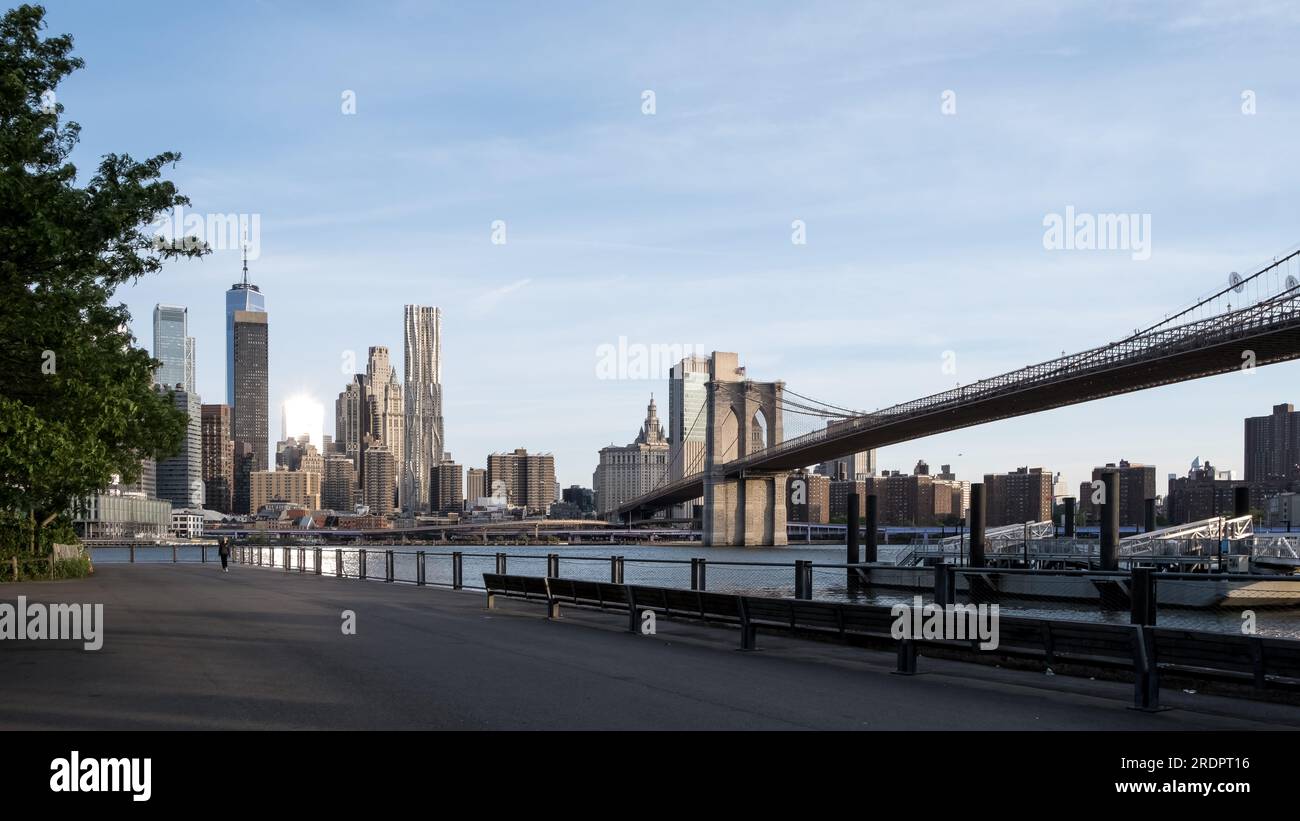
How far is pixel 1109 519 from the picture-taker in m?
38.5

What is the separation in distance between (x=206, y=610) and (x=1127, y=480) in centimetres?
13434

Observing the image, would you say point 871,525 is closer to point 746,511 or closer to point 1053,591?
point 1053,591

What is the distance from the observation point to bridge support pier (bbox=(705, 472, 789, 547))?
308 ft

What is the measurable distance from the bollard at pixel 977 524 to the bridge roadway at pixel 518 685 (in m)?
29.0

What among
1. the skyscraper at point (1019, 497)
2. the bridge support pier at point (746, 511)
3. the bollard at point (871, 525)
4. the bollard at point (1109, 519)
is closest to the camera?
the bollard at point (1109, 519)

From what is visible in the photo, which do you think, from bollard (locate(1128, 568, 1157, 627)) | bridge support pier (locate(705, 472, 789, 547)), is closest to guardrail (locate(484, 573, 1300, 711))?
bollard (locate(1128, 568, 1157, 627))

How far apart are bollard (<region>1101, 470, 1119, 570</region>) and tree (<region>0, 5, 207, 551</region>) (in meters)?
31.0

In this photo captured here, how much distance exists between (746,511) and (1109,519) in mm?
56225

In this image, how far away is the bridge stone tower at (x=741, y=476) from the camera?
94.3m

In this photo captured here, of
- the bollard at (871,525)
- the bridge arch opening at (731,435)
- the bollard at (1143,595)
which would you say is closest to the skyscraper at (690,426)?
the bridge arch opening at (731,435)
